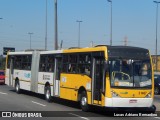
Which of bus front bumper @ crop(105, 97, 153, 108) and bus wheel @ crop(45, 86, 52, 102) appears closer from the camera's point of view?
bus front bumper @ crop(105, 97, 153, 108)

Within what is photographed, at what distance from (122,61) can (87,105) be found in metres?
2.55

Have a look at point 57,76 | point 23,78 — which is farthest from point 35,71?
point 57,76

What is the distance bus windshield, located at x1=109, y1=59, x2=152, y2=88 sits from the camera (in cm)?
1722

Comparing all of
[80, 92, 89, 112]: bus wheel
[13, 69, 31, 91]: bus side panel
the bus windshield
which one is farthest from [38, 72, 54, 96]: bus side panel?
the bus windshield

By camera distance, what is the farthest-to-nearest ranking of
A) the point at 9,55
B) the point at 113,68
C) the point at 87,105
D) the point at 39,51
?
the point at 9,55 → the point at 39,51 → the point at 87,105 → the point at 113,68

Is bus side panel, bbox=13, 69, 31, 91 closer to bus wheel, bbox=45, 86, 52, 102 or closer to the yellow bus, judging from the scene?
bus wheel, bbox=45, 86, 52, 102

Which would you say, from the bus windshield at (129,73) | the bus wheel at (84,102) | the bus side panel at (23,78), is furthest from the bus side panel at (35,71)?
the bus windshield at (129,73)

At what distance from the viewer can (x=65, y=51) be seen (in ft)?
72.2

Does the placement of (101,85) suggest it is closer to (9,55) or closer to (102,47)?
(102,47)

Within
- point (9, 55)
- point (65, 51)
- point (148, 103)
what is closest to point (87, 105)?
point (148, 103)

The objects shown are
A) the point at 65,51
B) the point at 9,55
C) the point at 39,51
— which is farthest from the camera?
the point at 9,55

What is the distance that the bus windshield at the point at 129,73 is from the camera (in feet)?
56.5

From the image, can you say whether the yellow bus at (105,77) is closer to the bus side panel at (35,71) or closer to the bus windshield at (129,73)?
the bus windshield at (129,73)

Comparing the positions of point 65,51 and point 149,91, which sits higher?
point 65,51
